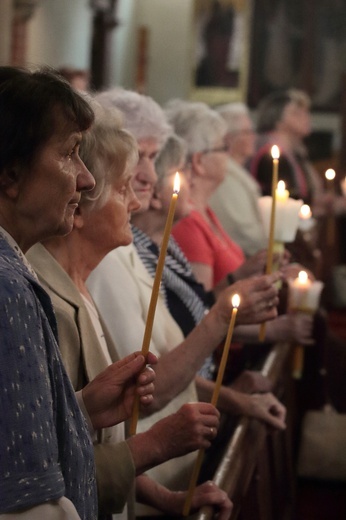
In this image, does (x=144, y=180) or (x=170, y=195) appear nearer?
(x=144, y=180)

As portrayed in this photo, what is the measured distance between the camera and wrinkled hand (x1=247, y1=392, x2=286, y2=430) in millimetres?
3428

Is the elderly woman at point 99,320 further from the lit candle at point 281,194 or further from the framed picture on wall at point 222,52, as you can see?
the framed picture on wall at point 222,52

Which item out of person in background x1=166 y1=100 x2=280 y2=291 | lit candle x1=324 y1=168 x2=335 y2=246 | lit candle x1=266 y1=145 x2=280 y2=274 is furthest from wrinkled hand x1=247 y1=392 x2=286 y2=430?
lit candle x1=324 y1=168 x2=335 y2=246

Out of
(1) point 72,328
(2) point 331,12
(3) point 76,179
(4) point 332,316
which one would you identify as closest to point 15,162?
(3) point 76,179

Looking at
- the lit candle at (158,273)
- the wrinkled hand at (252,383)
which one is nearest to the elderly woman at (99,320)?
the lit candle at (158,273)

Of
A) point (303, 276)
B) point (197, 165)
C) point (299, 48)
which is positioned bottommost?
point (299, 48)

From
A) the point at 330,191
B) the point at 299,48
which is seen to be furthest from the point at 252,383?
the point at 299,48

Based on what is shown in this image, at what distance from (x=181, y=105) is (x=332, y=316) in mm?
3959

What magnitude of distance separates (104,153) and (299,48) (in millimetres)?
14330

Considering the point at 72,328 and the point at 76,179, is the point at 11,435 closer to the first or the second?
the point at 76,179

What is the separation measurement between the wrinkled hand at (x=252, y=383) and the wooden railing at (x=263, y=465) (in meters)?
0.09

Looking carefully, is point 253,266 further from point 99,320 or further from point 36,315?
point 36,315

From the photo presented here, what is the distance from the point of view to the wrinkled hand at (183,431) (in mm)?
2262

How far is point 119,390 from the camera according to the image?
2.11 meters
